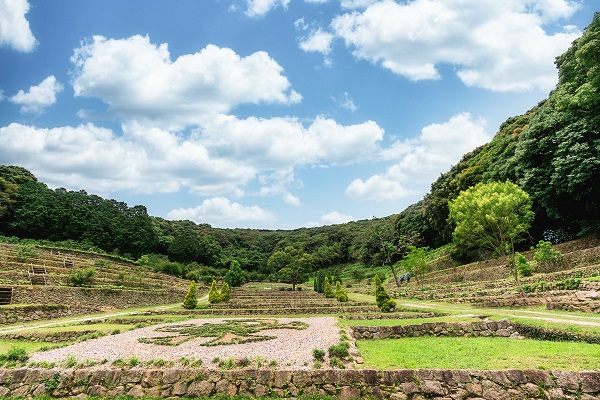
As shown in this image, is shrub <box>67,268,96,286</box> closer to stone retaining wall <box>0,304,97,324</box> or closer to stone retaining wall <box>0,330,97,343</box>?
stone retaining wall <box>0,304,97,324</box>

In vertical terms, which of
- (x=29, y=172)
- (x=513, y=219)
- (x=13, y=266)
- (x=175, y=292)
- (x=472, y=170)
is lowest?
(x=175, y=292)

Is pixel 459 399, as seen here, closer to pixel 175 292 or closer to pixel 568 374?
pixel 568 374

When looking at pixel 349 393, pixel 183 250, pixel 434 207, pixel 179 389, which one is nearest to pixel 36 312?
pixel 179 389

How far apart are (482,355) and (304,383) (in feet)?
16.9

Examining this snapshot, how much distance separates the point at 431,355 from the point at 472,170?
144ft

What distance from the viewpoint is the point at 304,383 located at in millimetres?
7664

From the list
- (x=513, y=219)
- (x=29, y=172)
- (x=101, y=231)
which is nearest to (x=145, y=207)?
(x=101, y=231)

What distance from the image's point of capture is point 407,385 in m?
7.36

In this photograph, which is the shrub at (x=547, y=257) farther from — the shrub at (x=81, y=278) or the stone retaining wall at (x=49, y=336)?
the shrub at (x=81, y=278)

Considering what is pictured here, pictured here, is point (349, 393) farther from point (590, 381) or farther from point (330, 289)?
point (330, 289)

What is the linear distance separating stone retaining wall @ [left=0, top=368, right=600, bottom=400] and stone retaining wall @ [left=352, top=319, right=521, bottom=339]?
5.97 meters

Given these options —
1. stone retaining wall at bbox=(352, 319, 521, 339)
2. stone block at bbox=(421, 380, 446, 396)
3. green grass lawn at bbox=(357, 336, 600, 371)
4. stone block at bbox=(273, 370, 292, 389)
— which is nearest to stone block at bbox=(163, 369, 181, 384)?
stone block at bbox=(273, 370, 292, 389)

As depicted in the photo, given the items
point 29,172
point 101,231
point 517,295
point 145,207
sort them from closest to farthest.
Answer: point 517,295 < point 101,231 < point 29,172 < point 145,207

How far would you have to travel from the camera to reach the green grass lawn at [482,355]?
777cm
